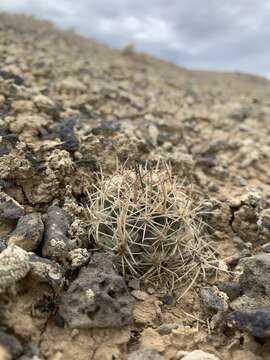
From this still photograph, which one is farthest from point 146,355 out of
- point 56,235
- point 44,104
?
point 44,104

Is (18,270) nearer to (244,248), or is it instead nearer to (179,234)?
(179,234)

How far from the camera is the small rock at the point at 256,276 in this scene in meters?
2.65

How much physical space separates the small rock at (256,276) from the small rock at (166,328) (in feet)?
1.80

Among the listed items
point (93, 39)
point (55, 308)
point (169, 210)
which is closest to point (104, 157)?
point (169, 210)

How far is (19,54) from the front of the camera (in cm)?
675

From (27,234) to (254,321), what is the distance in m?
1.35

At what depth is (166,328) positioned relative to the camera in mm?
2418

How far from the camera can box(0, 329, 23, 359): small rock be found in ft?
6.38

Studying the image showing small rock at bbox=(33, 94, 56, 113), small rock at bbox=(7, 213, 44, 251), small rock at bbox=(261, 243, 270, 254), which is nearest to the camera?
small rock at bbox=(7, 213, 44, 251)

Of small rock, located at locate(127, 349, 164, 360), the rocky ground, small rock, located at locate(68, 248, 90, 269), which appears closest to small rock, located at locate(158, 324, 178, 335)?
the rocky ground

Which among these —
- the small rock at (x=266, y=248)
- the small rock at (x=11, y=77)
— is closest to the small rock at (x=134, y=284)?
the small rock at (x=266, y=248)

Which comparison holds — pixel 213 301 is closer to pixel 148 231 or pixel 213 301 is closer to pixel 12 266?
pixel 148 231

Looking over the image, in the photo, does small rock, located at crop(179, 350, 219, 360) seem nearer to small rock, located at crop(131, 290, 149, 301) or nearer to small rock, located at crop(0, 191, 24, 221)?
small rock, located at crop(131, 290, 149, 301)

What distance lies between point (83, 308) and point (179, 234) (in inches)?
32.0
